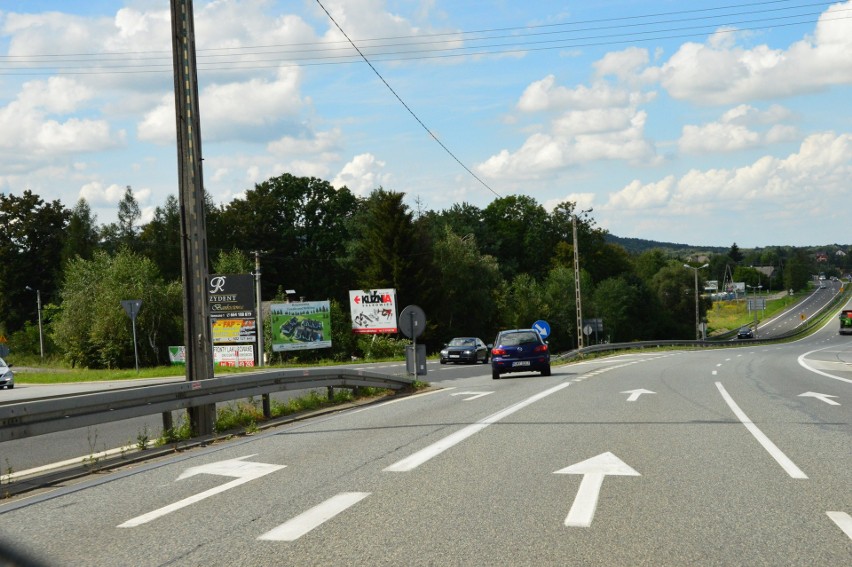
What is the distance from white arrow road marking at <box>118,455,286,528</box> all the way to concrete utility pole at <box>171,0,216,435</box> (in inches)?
148

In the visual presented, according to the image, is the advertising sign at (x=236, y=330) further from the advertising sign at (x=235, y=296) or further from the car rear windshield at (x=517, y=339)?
the car rear windshield at (x=517, y=339)

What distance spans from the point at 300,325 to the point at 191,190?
147ft

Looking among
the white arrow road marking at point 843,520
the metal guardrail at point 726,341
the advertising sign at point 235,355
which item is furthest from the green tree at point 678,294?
the white arrow road marking at point 843,520

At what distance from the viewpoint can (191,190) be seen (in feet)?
46.1

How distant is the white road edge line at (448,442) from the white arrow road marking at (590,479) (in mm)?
1554

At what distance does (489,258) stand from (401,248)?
13924mm

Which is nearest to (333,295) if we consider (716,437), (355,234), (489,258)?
(355,234)

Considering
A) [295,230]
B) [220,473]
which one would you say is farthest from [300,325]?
[220,473]

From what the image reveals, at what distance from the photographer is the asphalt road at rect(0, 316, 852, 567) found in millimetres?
5746

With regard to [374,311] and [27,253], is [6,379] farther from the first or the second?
[27,253]

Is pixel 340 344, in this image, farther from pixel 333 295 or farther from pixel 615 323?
pixel 615 323

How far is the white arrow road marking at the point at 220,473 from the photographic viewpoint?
23.4 ft

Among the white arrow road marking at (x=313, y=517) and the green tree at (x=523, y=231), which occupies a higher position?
the green tree at (x=523, y=231)

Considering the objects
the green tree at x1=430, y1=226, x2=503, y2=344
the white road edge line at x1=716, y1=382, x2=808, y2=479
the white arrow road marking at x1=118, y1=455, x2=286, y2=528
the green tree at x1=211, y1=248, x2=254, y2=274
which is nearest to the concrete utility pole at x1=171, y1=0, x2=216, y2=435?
the white arrow road marking at x1=118, y1=455, x2=286, y2=528
